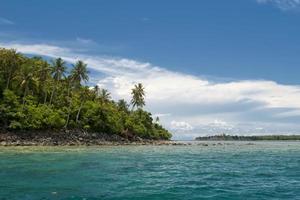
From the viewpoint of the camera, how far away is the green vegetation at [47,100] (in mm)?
97625

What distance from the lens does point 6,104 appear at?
3861 inches

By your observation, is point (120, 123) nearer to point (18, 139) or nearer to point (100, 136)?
point (100, 136)

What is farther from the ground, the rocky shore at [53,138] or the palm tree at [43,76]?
the palm tree at [43,76]

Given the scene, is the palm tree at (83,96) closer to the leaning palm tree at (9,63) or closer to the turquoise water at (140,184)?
the leaning palm tree at (9,63)

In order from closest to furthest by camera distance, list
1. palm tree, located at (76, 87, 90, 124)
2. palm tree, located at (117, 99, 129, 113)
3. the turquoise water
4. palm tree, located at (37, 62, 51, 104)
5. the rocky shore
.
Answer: the turquoise water → the rocky shore → palm tree, located at (37, 62, 51, 104) → palm tree, located at (76, 87, 90, 124) → palm tree, located at (117, 99, 129, 113)

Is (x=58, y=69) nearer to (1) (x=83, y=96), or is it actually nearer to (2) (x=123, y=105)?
(1) (x=83, y=96)

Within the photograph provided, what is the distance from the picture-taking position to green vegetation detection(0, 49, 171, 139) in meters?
97.6

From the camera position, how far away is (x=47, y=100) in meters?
118

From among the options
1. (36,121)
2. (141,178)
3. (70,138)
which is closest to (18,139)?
(36,121)

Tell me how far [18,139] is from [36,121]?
674 cm

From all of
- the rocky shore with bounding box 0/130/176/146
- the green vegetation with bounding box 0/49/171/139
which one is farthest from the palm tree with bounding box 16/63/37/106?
the rocky shore with bounding box 0/130/176/146

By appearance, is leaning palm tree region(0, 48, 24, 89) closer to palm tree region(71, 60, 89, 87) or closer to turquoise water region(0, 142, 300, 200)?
palm tree region(71, 60, 89, 87)

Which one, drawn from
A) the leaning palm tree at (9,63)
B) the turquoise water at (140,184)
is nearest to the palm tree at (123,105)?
the leaning palm tree at (9,63)

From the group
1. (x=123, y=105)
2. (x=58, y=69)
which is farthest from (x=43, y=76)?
(x=123, y=105)
